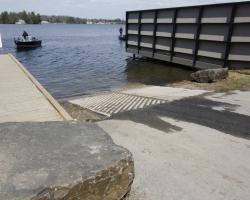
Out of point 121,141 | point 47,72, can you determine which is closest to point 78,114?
point 121,141

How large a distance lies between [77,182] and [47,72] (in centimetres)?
1741

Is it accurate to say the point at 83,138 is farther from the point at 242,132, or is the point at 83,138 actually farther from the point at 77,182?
the point at 242,132

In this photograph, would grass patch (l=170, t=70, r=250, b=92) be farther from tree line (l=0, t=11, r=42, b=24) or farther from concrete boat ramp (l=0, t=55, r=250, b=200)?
tree line (l=0, t=11, r=42, b=24)

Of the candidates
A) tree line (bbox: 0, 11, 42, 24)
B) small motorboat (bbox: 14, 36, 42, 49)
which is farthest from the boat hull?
tree line (bbox: 0, 11, 42, 24)

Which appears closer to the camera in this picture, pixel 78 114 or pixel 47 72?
pixel 78 114

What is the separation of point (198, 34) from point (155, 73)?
3.59 metres

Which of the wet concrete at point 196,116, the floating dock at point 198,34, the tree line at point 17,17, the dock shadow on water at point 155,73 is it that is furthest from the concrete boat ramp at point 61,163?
the tree line at point 17,17

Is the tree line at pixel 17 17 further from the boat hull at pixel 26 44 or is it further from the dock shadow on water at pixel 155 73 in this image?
the dock shadow on water at pixel 155 73

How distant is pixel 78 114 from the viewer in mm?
7965

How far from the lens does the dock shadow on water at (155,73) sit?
15.5 meters

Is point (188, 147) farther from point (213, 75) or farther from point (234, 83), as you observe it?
point (213, 75)

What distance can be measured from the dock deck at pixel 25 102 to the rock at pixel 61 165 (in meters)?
2.62

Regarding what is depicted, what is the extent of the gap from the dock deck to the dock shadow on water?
6.90m

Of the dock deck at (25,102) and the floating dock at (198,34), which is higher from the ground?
the floating dock at (198,34)
